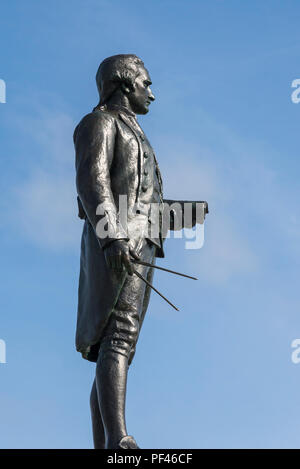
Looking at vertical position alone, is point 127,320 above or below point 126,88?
below

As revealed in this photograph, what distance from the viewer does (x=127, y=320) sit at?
8.34 meters

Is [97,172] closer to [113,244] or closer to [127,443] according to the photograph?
[113,244]

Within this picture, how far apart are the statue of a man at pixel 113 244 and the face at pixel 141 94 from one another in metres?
0.12

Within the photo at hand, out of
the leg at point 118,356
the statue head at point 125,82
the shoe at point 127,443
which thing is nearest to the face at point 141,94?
the statue head at point 125,82

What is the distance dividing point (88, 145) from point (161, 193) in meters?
0.99

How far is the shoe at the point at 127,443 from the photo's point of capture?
304 inches

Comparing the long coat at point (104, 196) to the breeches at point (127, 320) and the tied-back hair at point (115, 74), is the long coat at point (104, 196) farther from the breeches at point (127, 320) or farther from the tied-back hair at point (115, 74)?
the tied-back hair at point (115, 74)

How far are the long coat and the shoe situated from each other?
3.04 feet

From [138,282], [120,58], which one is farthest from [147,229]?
[120,58]

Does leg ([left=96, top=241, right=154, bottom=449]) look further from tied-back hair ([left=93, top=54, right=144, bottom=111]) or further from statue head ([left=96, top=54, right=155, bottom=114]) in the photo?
tied-back hair ([left=93, top=54, right=144, bottom=111])

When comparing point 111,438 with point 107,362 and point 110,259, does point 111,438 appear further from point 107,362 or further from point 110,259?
point 110,259

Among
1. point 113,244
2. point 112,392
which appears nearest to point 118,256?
point 113,244

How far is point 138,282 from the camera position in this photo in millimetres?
8508

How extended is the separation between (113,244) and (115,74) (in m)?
1.90
